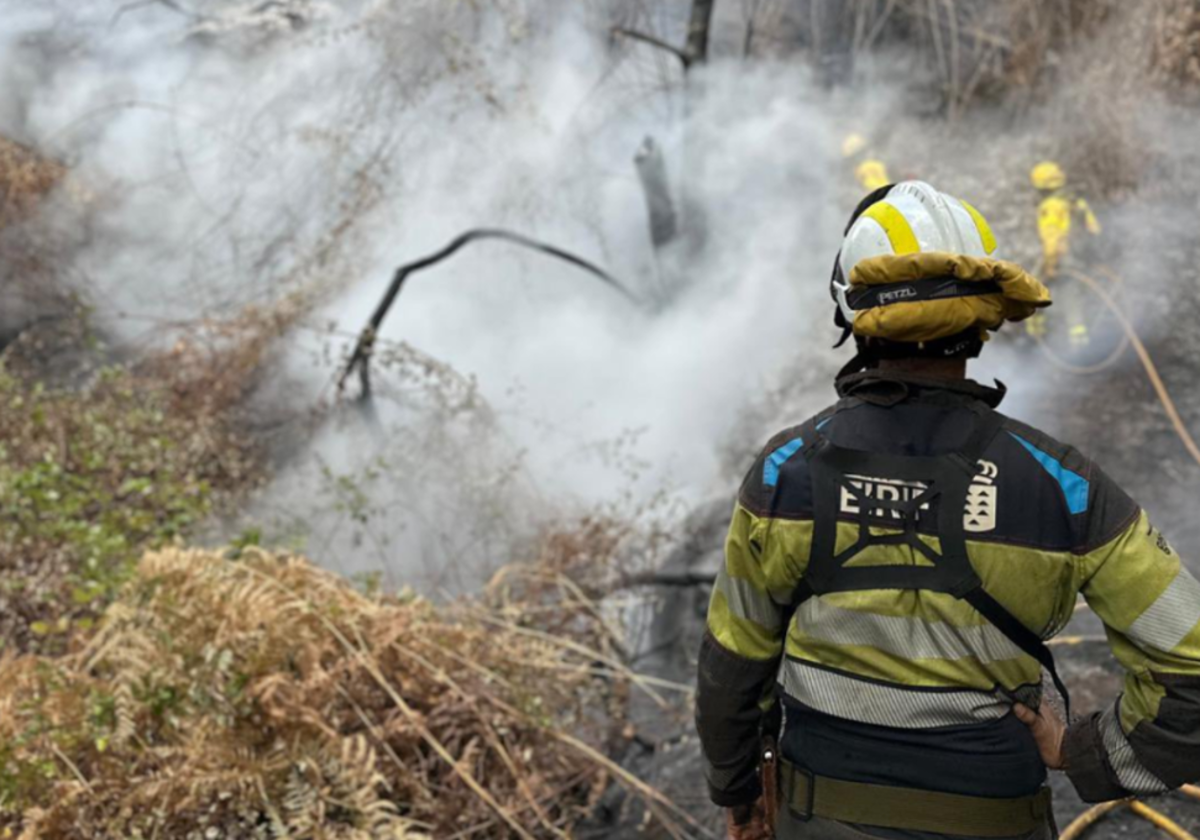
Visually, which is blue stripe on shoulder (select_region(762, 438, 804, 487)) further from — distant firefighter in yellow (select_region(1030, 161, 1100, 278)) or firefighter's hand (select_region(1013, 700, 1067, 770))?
distant firefighter in yellow (select_region(1030, 161, 1100, 278))

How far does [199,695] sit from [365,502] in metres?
3.32

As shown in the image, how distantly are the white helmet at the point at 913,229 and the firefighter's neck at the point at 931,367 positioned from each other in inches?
4.7

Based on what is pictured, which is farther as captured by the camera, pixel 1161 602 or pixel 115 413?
pixel 115 413

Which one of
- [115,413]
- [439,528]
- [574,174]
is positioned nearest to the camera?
[439,528]

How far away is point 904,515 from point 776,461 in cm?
23

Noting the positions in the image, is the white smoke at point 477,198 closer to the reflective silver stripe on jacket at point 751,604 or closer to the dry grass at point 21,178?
the dry grass at point 21,178

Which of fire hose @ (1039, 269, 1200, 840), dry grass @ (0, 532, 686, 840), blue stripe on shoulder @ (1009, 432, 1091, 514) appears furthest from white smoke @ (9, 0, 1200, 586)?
blue stripe on shoulder @ (1009, 432, 1091, 514)

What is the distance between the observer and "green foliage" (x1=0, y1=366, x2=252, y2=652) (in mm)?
5281

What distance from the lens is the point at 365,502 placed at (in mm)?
6812

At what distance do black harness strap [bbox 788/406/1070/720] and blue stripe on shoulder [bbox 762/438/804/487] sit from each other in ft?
0.11

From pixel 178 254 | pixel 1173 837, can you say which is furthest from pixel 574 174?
pixel 1173 837

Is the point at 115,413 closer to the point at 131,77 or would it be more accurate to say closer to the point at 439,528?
the point at 439,528

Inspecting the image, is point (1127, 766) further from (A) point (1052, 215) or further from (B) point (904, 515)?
(A) point (1052, 215)

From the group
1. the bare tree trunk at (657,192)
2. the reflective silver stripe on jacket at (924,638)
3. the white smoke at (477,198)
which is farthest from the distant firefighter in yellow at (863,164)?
the reflective silver stripe on jacket at (924,638)
